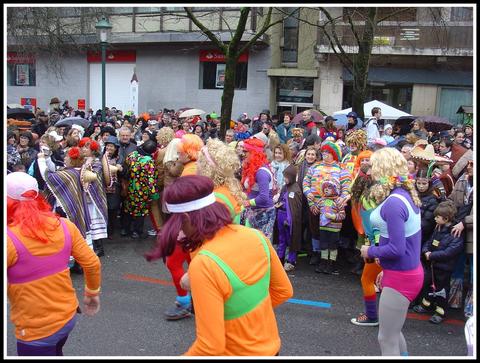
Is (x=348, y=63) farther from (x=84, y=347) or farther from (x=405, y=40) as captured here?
(x=84, y=347)

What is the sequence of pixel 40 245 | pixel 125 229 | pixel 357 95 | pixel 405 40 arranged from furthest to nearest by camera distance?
pixel 405 40 → pixel 357 95 → pixel 125 229 → pixel 40 245

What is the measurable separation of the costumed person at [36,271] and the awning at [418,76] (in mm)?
20707

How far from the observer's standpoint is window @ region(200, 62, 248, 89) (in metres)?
24.0

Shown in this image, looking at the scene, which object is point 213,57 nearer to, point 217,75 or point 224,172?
point 217,75

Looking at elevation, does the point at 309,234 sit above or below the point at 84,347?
above

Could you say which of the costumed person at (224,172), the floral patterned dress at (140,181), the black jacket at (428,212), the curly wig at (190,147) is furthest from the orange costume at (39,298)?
the floral patterned dress at (140,181)

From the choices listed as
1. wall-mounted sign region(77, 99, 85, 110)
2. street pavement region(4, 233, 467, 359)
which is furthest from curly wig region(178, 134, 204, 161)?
wall-mounted sign region(77, 99, 85, 110)

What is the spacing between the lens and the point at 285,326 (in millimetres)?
5027

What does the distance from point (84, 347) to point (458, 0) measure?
4011 mm

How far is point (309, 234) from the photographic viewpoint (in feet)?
23.9

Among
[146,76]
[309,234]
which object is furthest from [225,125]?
[146,76]

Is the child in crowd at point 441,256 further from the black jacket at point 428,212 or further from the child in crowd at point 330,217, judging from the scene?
the child in crowd at point 330,217

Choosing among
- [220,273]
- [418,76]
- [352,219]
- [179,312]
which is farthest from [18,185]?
[418,76]

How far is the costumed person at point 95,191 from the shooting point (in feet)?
22.6
